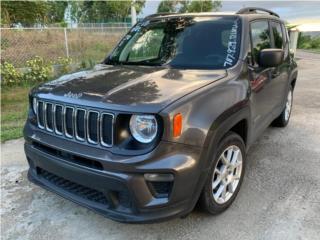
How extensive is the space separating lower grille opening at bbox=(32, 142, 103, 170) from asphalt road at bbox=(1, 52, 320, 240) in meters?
0.70

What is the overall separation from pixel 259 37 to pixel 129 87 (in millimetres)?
2011

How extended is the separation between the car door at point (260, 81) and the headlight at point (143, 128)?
1.40 meters

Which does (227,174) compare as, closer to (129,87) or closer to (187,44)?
(129,87)

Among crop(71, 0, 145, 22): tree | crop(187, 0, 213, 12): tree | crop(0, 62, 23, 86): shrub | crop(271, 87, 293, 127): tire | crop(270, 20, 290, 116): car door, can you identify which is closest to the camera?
crop(270, 20, 290, 116): car door

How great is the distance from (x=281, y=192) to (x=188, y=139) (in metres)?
1.56

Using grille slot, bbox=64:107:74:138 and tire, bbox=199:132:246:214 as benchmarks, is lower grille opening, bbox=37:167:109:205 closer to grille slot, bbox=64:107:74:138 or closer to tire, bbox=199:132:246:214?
grille slot, bbox=64:107:74:138

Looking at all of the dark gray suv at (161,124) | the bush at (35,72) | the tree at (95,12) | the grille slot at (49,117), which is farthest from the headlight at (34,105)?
the tree at (95,12)

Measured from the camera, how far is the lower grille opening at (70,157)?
2.59m

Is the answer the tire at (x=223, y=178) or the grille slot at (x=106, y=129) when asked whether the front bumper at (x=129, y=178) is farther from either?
the tire at (x=223, y=178)

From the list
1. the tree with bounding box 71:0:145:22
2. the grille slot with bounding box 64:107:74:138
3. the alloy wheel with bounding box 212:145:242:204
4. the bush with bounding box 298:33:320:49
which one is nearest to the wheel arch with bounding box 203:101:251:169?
Answer: the alloy wheel with bounding box 212:145:242:204

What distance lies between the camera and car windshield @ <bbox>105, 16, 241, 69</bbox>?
3.58m

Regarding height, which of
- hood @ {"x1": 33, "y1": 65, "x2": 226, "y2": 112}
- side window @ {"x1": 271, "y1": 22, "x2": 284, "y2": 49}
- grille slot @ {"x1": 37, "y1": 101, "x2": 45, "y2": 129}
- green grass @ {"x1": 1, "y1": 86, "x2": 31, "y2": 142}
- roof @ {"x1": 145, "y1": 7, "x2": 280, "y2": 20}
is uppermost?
roof @ {"x1": 145, "y1": 7, "x2": 280, "y2": 20}

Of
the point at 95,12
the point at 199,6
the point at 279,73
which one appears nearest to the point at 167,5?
the point at 199,6

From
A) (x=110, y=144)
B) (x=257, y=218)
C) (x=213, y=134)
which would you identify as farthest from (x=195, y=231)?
(x=110, y=144)
